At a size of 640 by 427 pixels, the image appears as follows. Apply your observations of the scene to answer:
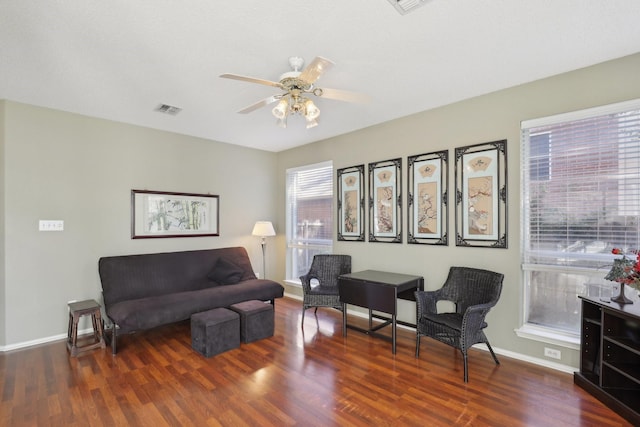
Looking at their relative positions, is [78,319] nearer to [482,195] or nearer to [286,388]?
[286,388]

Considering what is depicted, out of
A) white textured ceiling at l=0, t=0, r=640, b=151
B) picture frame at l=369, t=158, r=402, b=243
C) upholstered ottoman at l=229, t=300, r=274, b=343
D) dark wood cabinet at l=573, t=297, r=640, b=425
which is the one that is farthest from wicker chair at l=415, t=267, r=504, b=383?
white textured ceiling at l=0, t=0, r=640, b=151

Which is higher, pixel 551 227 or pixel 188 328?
pixel 551 227

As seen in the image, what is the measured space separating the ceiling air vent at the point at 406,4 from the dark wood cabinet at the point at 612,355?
238 cm

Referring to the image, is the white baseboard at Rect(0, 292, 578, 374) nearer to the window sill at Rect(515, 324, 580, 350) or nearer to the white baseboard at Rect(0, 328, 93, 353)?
the white baseboard at Rect(0, 328, 93, 353)

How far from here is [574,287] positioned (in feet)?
8.86

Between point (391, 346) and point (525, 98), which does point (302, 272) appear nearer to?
point (391, 346)

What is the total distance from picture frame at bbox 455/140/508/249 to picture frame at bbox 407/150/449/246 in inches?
5.6

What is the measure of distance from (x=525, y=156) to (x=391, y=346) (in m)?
2.31

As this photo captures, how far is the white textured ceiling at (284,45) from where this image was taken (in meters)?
1.88

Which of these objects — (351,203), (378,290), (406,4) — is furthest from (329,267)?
(406,4)

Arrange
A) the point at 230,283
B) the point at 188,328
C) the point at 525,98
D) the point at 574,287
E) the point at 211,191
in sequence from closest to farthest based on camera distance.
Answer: the point at 574,287 < the point at 525,98 < the point at 188,328 < the point at 230,283 < the point at 211,191

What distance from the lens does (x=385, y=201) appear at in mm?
3982

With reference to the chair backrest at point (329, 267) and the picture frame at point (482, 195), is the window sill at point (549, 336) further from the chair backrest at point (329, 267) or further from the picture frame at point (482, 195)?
the chair backrest at point (329, 267)

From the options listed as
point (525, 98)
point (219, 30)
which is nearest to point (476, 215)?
point (525, 98)
